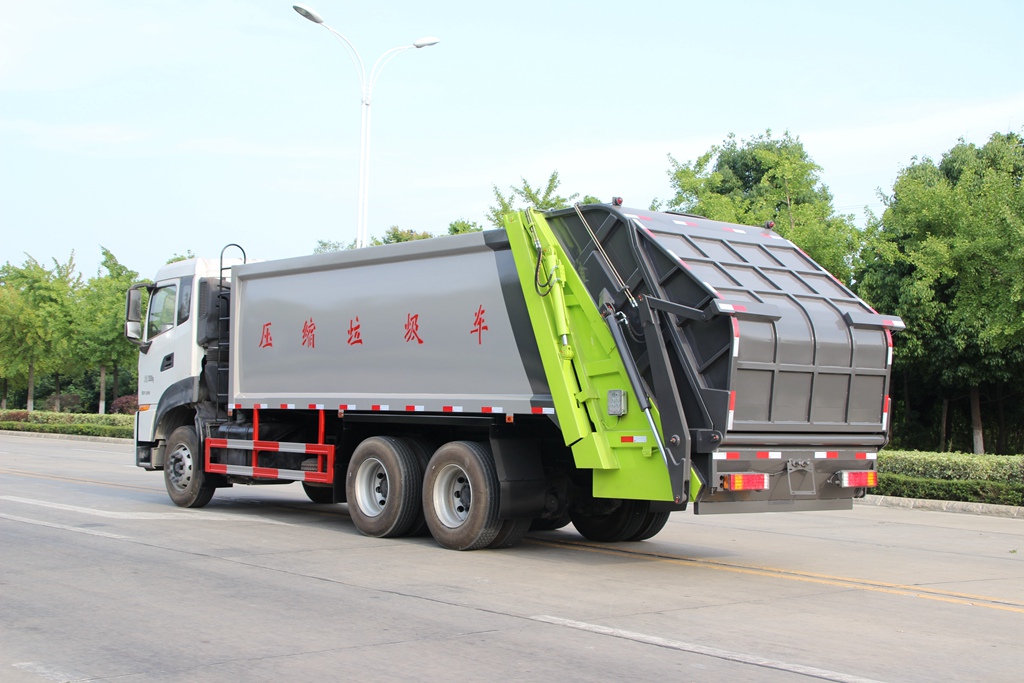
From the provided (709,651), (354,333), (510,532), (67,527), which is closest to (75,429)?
(67,527)

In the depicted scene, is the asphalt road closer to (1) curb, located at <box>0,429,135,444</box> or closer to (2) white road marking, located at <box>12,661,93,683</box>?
(2) white road marking, located at <box>12,661,93,683</box>

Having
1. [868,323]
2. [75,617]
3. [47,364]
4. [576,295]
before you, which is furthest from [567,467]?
[47,364]

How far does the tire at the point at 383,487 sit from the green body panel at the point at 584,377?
221 centimetres

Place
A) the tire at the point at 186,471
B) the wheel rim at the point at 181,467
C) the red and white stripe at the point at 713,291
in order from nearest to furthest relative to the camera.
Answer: the red and white stripe at the point at 713,291, the tire at the point at 186,471, the wheel rim at the point at 181,467

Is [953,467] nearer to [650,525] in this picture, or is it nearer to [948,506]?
[948,506]

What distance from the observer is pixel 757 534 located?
12672 mm

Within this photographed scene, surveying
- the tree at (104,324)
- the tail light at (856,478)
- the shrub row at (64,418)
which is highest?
the tree at (104,324)

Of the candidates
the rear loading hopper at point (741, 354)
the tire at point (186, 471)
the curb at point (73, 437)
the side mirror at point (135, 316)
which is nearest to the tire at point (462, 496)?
the rear loading hopper at point (741, 354)

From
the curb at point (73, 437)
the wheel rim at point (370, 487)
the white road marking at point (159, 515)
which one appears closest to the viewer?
the wheel rim at point (370, 487)

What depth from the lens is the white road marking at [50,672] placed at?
5.50m

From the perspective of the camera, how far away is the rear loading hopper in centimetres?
859

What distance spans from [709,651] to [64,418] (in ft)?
127

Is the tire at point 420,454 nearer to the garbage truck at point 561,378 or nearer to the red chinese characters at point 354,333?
the garbage truck at point 561,378

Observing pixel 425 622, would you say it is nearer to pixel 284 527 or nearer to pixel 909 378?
pixel 284 527
